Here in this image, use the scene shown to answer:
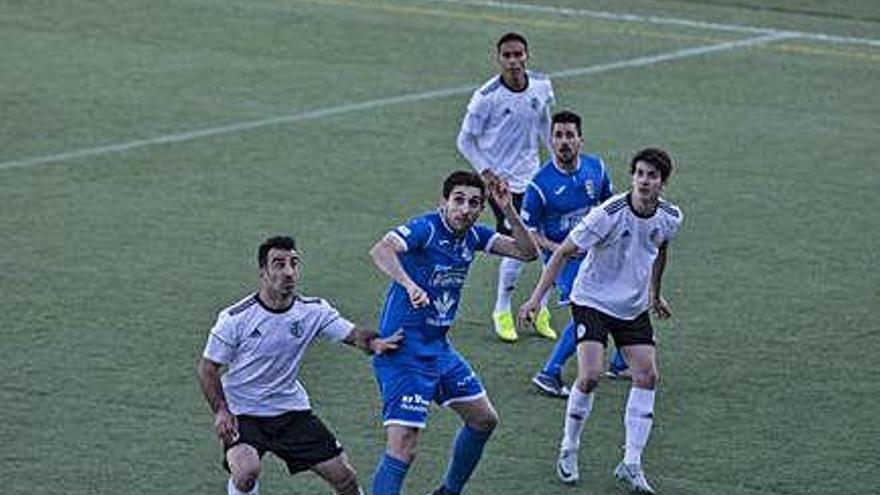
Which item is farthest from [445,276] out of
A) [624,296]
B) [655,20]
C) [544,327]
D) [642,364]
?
[655,20]

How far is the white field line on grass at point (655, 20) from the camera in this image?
32.8 meters

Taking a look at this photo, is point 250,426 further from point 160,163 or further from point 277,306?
point 160,163

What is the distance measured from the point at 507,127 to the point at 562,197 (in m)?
1.95

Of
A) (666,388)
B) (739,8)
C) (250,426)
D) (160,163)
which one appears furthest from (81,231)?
(739,8)

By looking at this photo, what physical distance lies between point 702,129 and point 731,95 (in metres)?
2.04

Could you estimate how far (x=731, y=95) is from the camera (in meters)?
28.9

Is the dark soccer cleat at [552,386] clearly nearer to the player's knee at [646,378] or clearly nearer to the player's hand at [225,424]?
the player's knee at [646,378]

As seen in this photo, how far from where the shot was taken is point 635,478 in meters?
14.9

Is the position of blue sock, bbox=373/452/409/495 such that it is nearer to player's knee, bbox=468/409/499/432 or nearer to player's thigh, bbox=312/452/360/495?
player's thigh, bbox=312/452/360/495

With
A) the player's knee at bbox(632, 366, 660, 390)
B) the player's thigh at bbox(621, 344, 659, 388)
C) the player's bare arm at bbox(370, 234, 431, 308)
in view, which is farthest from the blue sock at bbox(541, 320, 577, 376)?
the player's bare arm at bbox(370, 234, 431, 308)

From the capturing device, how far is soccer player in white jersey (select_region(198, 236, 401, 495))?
13.0 m

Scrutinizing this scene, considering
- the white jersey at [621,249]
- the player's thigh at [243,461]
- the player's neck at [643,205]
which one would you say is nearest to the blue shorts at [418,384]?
the player's thigh at [243,461]

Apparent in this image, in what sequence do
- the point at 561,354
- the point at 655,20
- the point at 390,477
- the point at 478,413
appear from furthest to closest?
the point at 655,20
the point at 561,354
the point at 478,413
the point at 390,477

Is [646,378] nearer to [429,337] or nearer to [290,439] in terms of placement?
[429,337]
